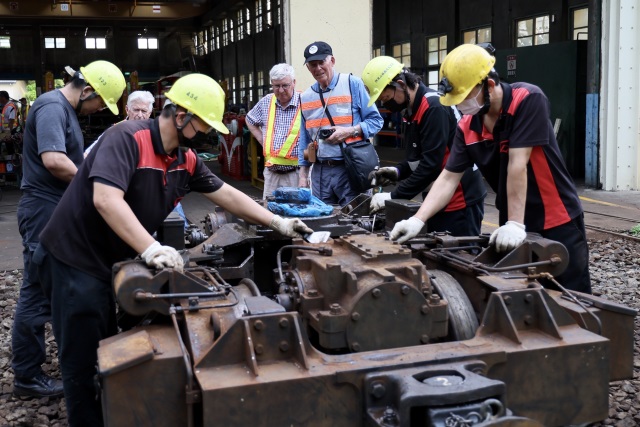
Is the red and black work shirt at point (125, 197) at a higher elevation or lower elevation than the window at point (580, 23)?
lower

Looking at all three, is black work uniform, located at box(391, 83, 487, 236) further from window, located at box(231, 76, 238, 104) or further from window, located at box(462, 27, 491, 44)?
window, located at box(231, 76, 238, 104)

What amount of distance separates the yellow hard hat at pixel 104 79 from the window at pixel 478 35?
16.1 m

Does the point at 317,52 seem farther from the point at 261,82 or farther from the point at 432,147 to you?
the point at 261,82

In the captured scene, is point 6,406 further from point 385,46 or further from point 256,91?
point 256,91

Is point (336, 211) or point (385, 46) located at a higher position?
point (385, 46)

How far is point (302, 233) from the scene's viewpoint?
3875 mm

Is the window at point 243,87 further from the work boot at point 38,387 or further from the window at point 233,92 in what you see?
the work boot at point 38,387

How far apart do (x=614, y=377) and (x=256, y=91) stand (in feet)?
88.3

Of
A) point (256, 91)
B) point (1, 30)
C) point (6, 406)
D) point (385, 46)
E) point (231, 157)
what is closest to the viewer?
point (6, 406)

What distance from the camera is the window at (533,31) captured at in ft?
57.0

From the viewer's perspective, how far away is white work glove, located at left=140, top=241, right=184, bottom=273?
3.06 metres

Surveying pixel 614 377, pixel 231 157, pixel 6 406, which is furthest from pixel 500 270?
pixel 231 157

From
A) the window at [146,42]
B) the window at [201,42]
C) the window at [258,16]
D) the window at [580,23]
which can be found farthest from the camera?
the window at [201,42]

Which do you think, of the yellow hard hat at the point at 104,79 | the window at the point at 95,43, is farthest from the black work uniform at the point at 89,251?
the window at the point at 95,43
